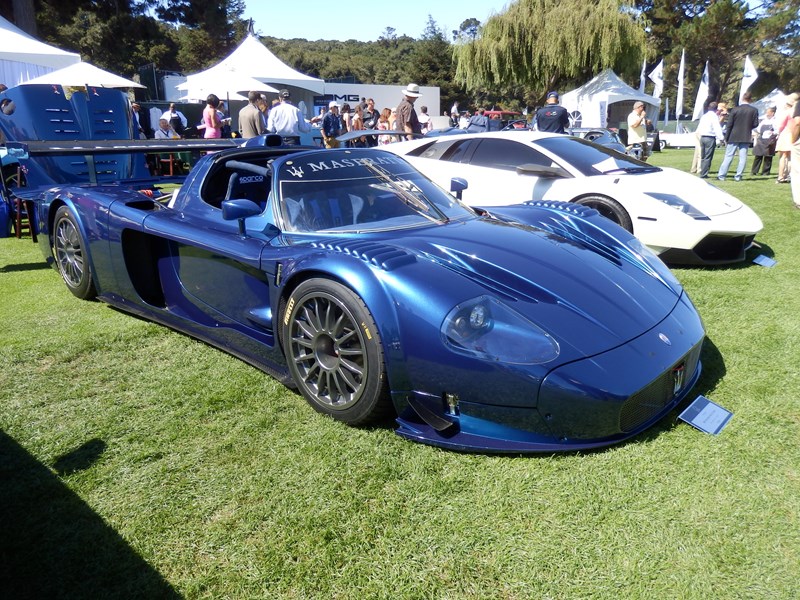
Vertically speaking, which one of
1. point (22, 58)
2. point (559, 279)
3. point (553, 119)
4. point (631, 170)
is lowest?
point (559, 279)

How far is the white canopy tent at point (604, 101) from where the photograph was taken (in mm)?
24656

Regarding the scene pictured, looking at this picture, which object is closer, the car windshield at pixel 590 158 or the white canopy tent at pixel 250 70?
the car windshield at pixel 590 158

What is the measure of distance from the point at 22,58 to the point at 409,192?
14.7m

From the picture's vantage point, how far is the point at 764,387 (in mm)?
2838

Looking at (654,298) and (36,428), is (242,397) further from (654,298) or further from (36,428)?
(654,298)

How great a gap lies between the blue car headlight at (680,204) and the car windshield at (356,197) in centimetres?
233

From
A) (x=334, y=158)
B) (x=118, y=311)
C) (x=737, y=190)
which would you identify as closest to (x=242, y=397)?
(x=334, y=158)

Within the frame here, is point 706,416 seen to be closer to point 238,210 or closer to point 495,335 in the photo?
point 495,335

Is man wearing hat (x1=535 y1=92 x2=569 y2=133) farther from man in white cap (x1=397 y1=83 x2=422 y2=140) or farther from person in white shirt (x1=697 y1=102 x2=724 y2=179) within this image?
person in white shirt (x1=697 y1=102 x2=724 y2=179)

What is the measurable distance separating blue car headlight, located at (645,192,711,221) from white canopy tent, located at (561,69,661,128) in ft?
68.4

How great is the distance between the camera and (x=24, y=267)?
5555mm

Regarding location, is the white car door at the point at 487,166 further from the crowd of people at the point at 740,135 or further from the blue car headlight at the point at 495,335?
the crowd of people at the point at 740,135

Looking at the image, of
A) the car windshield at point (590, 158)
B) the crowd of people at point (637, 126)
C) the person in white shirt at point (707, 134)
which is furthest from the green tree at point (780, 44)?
the car windshield at point (590, 158)

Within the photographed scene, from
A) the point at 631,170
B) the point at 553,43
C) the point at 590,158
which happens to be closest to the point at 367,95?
the point at 553,43
